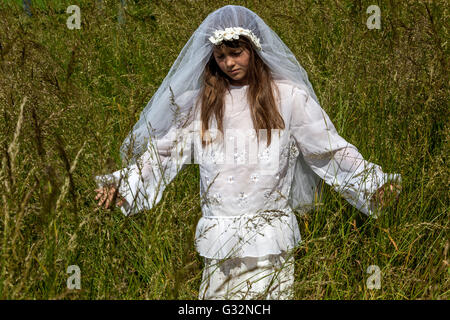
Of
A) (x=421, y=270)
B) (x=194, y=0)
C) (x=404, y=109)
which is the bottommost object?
(x=421, y=270)

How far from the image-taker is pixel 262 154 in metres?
2.16

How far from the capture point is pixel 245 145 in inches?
85.7

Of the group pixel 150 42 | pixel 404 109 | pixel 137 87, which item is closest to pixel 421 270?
pixel 404 109

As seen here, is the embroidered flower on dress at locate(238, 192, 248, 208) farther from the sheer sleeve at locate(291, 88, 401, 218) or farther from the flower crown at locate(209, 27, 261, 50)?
the flower crown at locate(209, 27, 261, 50)

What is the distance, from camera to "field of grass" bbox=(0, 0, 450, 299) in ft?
5.21

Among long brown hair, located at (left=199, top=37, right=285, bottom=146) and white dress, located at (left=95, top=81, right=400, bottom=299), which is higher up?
long brown hair, located at (left=199, top=37, right=285, bottom=146)

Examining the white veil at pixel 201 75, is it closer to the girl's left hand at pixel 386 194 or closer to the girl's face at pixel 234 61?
the girl's face at pixel 234 61

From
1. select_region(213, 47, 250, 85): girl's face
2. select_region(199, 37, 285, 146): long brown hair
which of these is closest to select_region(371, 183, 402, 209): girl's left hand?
select_region(199, 37, 285, 146): long brown hair

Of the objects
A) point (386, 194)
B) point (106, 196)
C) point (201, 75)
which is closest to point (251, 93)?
point (201, 75)

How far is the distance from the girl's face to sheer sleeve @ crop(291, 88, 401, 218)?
0.23 m

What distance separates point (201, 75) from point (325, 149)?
0.60 m

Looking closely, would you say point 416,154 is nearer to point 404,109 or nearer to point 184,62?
point 404,109

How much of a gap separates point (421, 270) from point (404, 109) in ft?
2.27
